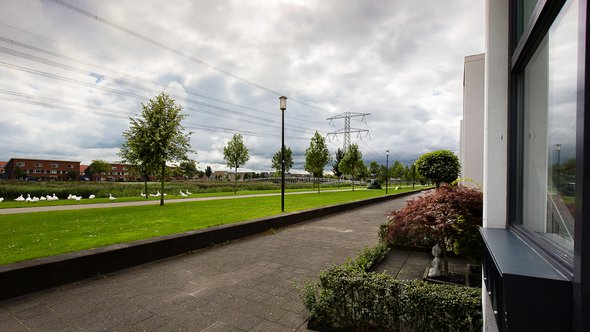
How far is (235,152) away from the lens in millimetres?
28922

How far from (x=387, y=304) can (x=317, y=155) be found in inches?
1109

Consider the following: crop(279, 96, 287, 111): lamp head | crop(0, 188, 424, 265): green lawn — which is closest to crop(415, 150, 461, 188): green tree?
crop(279, 96, 287, 111): lamp head

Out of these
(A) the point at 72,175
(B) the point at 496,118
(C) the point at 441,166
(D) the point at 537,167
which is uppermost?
(B) the point at 496,118

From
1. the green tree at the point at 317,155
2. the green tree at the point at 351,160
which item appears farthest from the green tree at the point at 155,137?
the green tree at the point at 351,160

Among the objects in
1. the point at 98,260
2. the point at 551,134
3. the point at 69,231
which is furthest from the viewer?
the point at 69,231

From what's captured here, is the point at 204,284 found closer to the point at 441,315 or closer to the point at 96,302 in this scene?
the point at 96,302

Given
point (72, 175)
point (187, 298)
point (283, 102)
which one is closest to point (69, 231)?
point (187, 298)

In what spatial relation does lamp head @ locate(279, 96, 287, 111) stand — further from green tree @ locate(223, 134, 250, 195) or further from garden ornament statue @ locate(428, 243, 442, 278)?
green tree @ locate(223, 134, 250, 195)

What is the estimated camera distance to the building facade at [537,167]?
117cm

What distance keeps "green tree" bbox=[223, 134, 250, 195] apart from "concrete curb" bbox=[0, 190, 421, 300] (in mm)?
21244

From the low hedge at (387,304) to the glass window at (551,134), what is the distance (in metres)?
1.18

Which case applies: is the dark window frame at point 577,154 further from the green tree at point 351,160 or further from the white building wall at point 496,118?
the green tree at point 351,160

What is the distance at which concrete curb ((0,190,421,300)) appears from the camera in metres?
4.15

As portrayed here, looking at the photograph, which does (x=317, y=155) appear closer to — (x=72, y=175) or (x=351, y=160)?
(x=351, y=160)
